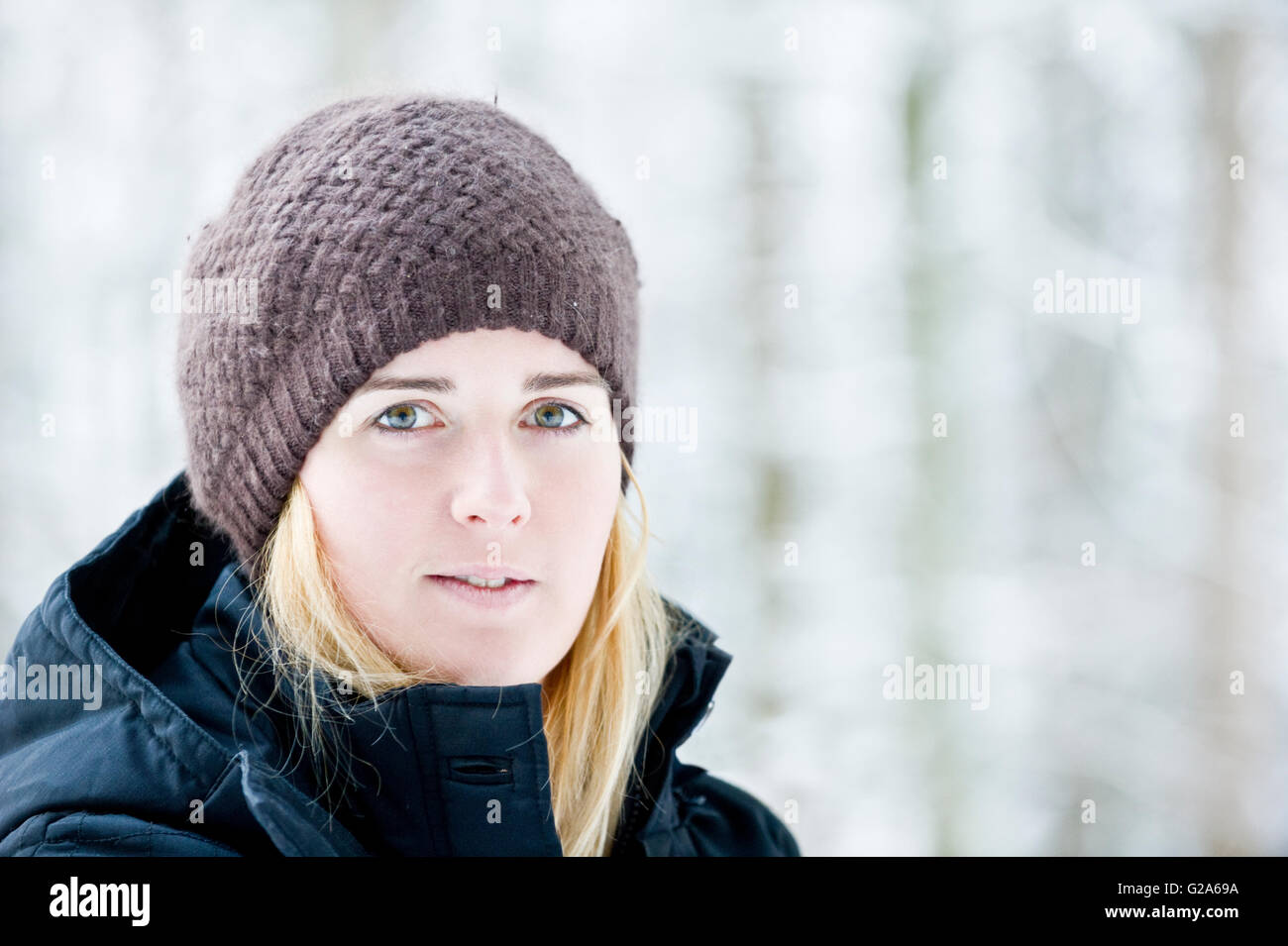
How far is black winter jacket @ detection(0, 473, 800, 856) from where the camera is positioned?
3.50 feet

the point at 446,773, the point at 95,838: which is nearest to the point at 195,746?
the point at 95,838

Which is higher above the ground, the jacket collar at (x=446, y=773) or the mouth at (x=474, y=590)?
the mouth at (x=474, y=590)

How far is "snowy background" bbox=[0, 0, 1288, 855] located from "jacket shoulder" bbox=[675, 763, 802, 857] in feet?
4.01

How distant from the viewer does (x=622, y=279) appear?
1.45 meters

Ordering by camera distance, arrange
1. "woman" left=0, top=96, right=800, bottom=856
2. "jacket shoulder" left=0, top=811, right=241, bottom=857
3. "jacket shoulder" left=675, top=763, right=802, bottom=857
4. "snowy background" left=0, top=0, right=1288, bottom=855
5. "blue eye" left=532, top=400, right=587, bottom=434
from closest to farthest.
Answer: "jacket shoulder" left=0, top=811, right=241, bottom=857 → "woman" left=0, top=96, right=800, bottom=856 → "blue eye" left=532, top=400, right=587, bottom=434 → "jacket shoulder" left=675, top=763, right=802, bottom=857 → "snowy background" left=0, top=0, right=1288, bottom=855

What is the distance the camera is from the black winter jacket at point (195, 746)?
1.07m

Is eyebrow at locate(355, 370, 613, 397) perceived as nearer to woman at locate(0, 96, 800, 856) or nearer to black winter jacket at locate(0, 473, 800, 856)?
woman at locate(0, 96, 800, 856)

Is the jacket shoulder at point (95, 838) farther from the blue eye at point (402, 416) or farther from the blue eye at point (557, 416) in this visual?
the blue eye at point (557, 416)

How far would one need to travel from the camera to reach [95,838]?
3.42ft

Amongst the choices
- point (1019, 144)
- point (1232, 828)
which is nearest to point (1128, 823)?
point (1232, 828)

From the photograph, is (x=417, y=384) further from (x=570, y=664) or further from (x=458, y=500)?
(x=570, y=664)

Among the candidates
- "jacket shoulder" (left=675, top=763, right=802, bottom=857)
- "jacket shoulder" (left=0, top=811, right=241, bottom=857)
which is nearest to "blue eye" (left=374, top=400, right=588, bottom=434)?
"jacket shoulder" (left=0, top=811, right=241, bottom=857)

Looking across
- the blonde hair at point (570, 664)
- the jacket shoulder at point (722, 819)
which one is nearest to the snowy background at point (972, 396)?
the jacket shoulder at point (722, 819)

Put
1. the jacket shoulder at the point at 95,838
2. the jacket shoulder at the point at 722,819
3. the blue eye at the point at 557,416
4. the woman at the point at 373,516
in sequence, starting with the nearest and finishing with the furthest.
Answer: the jacket shoulder at the point at 95,838, the woman at the point at 373,516, the blue eye at the point at 557,416, the jacket shoulder at the point at 722,819
